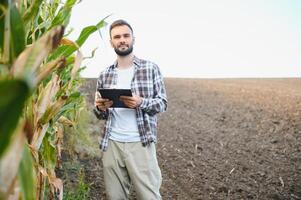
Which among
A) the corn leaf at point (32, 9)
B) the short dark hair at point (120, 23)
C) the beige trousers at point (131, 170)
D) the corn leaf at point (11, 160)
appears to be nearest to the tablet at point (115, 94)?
the beige trousers at point (131, 170)

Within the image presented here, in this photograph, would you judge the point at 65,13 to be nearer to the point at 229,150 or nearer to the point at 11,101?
the point at 11,101

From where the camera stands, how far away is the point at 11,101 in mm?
447

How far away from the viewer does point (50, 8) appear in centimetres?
157

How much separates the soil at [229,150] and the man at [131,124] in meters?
1.40

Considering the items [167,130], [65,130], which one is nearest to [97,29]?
[65,130]

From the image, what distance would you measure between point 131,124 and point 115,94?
27cm

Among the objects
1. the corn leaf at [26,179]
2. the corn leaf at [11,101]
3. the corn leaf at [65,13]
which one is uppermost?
the corn leaf at [65,13]

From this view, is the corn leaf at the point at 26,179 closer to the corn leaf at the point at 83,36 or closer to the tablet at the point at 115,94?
the corn leaf at the point at 83,36

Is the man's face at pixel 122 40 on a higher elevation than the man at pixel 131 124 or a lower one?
higher

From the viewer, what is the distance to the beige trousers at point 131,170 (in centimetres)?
230

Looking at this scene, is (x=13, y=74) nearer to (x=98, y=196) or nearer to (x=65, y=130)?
(x=98, y=196)

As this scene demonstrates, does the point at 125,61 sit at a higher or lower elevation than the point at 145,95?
higher

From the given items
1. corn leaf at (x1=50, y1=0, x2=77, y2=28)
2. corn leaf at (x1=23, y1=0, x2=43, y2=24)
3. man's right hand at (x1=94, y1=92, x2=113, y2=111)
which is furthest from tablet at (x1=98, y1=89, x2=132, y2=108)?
corn leaf at (x1=23, y1=0, x2=43, y2=24)

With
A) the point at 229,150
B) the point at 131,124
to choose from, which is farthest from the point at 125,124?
the point at 229,150
